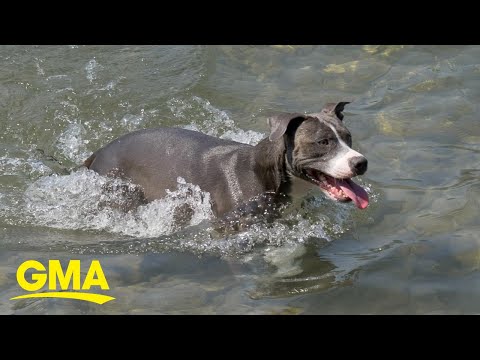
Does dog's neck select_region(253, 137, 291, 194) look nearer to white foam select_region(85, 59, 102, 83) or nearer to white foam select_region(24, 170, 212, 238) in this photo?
white foam select_region(24, 170, 212, 238)

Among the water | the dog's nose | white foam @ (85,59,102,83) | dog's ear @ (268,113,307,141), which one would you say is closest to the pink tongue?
the dog's nose

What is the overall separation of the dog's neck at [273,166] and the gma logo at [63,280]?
1551 mm

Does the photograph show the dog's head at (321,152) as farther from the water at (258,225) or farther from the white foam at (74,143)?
the white foam at (74,143)

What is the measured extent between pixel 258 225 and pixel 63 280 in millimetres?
1659

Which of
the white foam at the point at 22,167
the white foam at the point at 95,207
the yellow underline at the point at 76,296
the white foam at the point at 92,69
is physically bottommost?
the yellow underline at the point at 76,296

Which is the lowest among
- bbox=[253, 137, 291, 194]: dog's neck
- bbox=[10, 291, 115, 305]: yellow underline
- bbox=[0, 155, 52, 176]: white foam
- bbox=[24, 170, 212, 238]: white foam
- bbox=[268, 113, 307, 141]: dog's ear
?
bbox=[10, 291, 115, 305]: yellow underline

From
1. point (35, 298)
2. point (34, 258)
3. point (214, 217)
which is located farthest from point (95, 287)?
point (214, 217)

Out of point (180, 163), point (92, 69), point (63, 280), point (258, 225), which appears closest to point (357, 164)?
point (258, 225)

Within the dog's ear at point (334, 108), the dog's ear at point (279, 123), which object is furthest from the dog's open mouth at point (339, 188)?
the dog's ear at point (334, 108)

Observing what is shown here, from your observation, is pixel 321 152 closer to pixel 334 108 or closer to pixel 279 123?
pixel 279 123

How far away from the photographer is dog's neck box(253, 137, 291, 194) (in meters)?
6.24

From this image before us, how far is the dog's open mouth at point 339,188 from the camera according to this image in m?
6.04

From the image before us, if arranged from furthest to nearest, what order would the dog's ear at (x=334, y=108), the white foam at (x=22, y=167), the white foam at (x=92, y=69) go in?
the white foam at (x=92, y=69)
the white foam at (x=22, y=167)
the dog's ear at (x=334, y=108)
